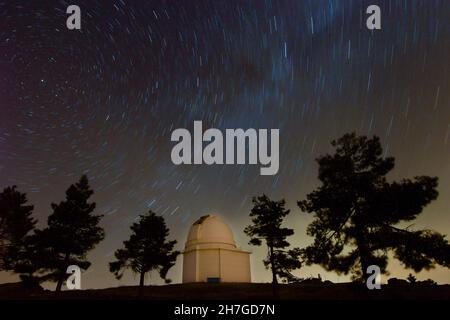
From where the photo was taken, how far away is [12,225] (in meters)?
29.7

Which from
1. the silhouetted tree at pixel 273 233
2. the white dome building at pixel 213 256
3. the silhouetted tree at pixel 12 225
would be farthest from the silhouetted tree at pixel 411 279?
the silhouetted tree at pixel 12 225

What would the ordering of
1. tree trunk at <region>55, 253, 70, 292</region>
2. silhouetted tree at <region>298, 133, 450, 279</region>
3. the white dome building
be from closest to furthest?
1. silhouetted tree at <region>298, 133, 450, 279</region>
2. tree trunk at <region>55, 253, 70, 292</region>
3. the white dome building

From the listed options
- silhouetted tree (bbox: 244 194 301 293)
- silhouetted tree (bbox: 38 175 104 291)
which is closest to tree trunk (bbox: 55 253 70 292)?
silhouetted tree (bbox: 38 175 104 291)

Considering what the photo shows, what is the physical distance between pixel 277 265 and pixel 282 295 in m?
2.54

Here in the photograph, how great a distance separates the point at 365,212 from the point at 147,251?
19.3 m

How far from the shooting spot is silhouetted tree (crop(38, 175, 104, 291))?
27.6 m

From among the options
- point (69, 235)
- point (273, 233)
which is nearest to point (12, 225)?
point (69, 235)

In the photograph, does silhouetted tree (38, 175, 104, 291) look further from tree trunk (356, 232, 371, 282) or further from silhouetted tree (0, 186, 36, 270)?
tree trunk (356, 232, 371, 282)

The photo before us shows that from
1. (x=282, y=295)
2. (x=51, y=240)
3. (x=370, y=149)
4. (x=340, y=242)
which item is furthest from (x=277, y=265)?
(x=51, y=240)

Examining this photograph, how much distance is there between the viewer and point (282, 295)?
2956 cm

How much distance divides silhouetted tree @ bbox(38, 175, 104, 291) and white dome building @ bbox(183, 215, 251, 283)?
19.8 meters

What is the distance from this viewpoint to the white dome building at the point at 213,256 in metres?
45.7

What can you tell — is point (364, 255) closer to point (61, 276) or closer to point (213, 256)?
point (61, 276)
